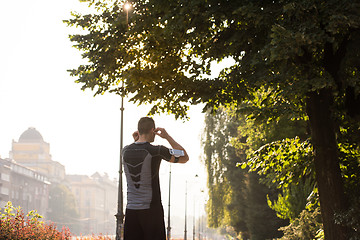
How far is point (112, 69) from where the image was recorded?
13.0 meters

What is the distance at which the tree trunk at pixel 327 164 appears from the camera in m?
11.0

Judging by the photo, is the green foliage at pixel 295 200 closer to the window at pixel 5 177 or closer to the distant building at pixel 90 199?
the window at pixel 5 177

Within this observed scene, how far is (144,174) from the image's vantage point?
4.60 metres

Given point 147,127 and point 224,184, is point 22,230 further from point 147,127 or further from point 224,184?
point 224,184

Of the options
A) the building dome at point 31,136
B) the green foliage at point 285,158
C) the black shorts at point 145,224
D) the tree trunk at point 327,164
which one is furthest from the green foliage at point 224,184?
the building dome at point 31,136

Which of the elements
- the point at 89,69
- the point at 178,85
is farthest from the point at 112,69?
the point at 178,85

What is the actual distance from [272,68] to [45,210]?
12066 cm

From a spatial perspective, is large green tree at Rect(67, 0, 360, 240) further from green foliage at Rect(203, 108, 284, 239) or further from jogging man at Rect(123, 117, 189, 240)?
green foliage at Rect(203, 108, 284, 239)

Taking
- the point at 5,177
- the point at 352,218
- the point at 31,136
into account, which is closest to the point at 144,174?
the point at 352,218

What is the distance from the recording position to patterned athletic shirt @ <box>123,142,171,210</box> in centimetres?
457

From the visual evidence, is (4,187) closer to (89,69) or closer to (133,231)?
(89,69)

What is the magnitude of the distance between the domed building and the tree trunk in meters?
136

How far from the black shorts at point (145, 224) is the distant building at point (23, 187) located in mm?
97091

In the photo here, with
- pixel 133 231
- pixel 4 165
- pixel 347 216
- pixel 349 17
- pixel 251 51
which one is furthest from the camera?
pixel 4 165
